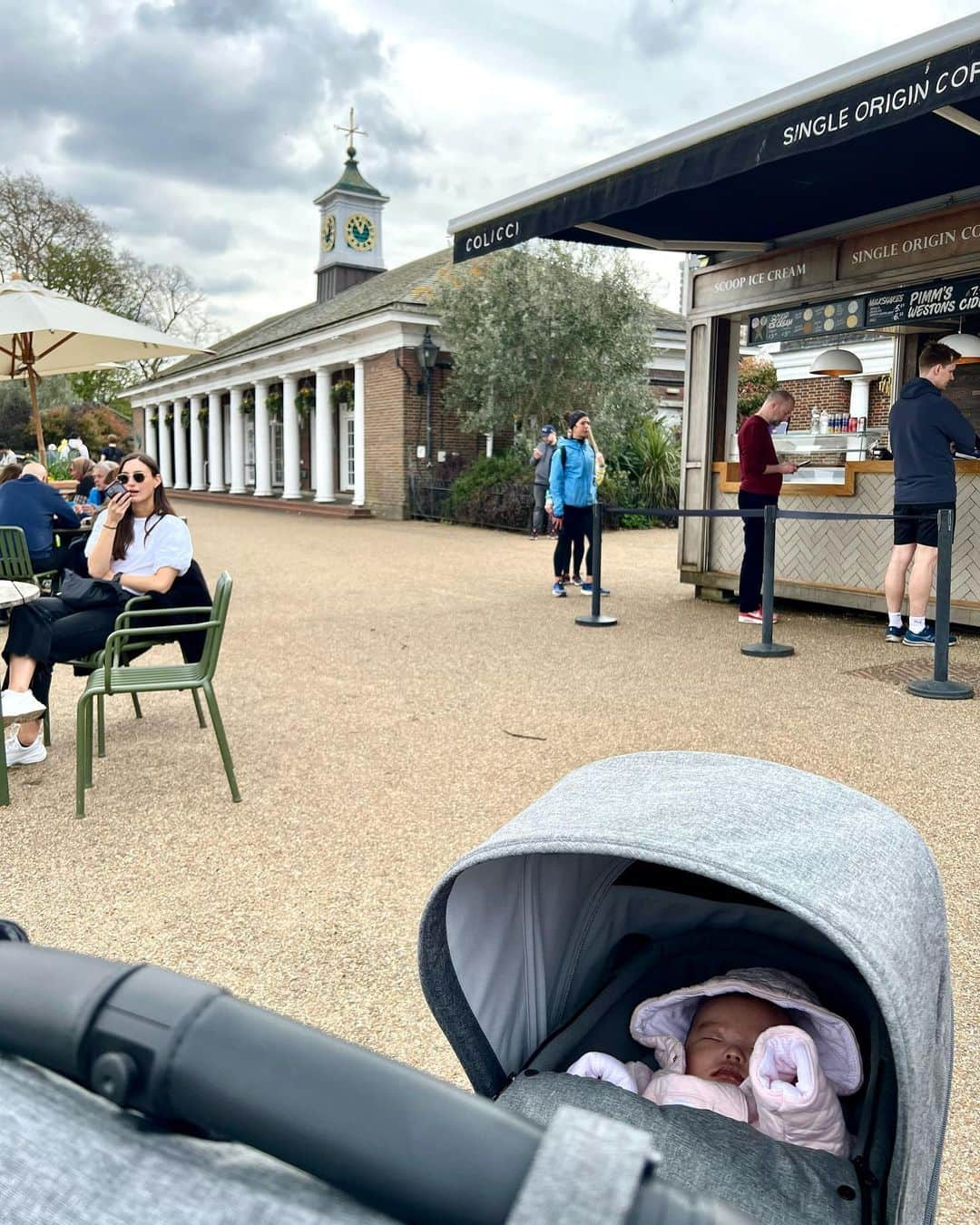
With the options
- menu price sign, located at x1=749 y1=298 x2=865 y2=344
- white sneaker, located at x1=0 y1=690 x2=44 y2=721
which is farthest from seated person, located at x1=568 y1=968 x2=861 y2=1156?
menu price sign, located at x1=749 y1=298 x2=865 y2=344

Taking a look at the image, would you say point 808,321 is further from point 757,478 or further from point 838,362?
point 838,362

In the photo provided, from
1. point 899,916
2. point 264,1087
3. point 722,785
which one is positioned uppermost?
point 264,1087

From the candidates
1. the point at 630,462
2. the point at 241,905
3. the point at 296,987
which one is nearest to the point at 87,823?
the point at 241,905

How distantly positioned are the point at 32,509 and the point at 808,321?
6.76m

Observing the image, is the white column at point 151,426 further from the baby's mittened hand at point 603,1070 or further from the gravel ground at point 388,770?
the baby's mittened hand at point 603,1070

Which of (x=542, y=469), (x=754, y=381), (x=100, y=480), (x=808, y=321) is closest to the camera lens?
(x=808, y=321)

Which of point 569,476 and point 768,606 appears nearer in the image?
point 768,606

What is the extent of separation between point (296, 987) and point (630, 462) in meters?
17.9

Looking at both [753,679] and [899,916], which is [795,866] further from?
[753,679]

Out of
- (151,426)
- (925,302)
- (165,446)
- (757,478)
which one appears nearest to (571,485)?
(757,478)

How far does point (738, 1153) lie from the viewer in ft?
5.20

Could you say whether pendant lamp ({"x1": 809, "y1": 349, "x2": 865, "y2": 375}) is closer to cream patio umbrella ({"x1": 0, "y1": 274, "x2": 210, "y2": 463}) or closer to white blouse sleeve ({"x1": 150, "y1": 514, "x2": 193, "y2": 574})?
cream patio umbrella ({"x1": 0, "y1": 274, "x2": 210, "y2": 463})

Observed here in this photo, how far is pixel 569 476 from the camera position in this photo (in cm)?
1042

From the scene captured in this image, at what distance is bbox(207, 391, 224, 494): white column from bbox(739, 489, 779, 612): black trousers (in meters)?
28.3
